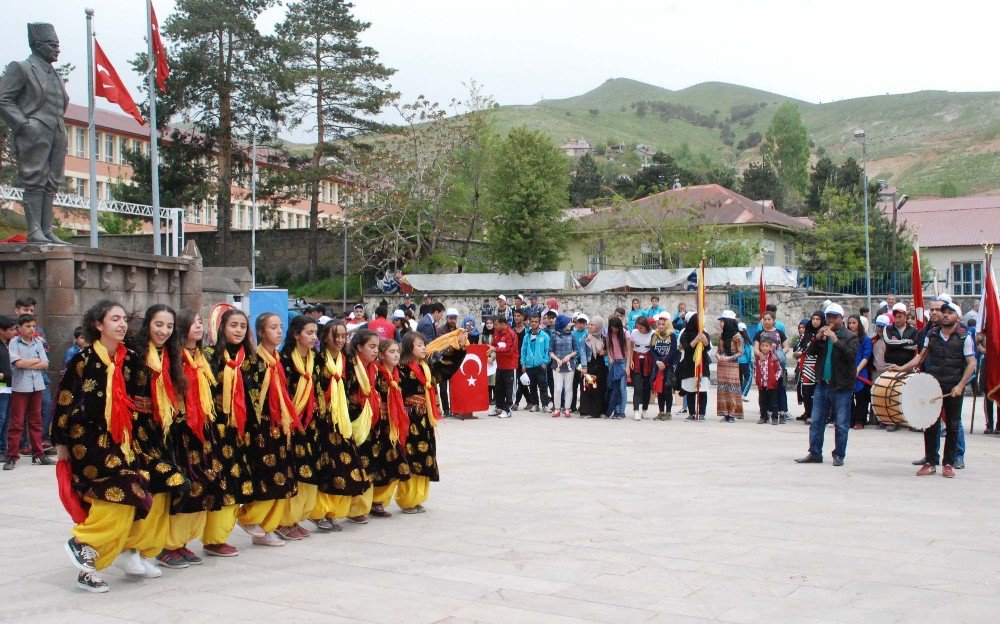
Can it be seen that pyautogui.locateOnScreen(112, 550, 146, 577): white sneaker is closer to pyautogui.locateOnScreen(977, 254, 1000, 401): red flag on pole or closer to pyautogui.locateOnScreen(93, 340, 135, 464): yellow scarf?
pyautogui.locateOnScreen(93, 340, 135, 464): yellow scarf

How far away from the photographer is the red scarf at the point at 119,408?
603cm

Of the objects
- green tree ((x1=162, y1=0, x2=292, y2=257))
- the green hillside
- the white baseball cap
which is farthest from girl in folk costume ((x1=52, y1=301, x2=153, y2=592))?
the green hillside

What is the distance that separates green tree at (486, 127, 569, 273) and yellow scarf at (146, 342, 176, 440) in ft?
95.4

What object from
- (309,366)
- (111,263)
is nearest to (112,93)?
(111,263)

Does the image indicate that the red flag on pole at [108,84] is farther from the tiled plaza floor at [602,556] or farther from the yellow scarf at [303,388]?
the yellow scarf at [303,388]

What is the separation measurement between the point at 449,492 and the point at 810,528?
3.27m

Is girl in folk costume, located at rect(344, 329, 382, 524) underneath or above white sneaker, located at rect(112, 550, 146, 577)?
above

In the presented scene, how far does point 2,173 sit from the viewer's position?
45875mm

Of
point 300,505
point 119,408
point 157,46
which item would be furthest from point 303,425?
point 157,46

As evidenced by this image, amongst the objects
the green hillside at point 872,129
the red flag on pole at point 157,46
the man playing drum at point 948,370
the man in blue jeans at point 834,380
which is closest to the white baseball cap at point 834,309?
the man in blue jeans at point 834,380

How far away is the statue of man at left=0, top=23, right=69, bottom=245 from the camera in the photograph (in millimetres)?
13719

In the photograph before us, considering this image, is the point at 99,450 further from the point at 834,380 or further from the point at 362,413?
the point at 834,380

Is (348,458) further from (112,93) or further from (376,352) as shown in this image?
(112,93)

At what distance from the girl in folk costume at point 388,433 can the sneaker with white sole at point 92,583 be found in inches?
96.0
